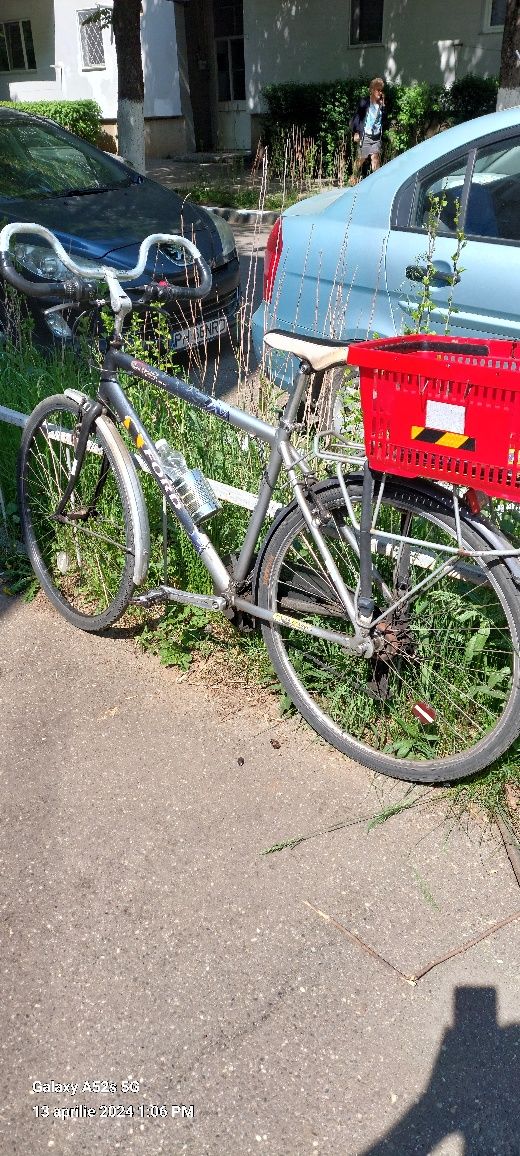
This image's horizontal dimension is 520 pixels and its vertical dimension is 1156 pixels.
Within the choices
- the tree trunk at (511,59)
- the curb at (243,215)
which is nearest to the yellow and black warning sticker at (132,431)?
the tree trunk at (511,59)

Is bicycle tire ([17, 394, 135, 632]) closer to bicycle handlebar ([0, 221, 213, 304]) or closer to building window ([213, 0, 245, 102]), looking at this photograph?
bicycle handlebar ([0, 221, 213, 304])

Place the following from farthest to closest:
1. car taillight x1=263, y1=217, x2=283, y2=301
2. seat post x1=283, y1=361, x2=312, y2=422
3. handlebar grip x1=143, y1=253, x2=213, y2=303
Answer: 1. car taillight x1=263, y1=217, x2=283, y2=301
2. handlebar grip x1=143, y1=253, x2=213, y2=303
3. seat post x1=283, y1=361, x2=312, y2=422

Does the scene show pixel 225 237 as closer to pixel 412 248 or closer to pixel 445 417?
pixel 412 248

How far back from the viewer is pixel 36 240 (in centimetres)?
626

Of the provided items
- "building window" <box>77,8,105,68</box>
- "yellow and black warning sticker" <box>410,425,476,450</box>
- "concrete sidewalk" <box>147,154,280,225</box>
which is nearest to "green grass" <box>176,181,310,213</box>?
"concrete sidewalk" <box>147,154,280,225</box>

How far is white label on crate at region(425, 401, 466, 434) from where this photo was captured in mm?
2260

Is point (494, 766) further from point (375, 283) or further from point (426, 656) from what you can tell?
point (375, 283)

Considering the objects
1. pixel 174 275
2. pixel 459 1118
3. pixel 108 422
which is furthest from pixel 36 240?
pixel 459 1118

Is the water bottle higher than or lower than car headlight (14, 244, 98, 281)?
lower

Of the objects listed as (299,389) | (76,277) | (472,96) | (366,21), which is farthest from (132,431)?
(366,21)

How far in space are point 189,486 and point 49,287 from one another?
79 centimetres

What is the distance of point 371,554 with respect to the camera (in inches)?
107

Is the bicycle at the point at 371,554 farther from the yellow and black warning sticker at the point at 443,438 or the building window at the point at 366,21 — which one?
the building window at the point at 366,21

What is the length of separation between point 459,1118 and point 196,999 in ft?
2.14
